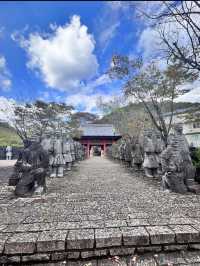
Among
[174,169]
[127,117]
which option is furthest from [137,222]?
[127,117]

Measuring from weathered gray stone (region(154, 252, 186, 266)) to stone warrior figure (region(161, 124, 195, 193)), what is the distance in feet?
9.15

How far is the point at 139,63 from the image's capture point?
10.0 m

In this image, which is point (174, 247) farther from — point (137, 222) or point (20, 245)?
point (20, 245)

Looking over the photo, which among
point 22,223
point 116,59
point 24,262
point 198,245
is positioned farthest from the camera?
point 116,59

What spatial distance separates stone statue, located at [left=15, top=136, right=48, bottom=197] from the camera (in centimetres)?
511

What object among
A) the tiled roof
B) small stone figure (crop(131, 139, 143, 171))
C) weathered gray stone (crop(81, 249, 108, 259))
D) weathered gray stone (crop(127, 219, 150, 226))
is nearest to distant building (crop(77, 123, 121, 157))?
the tiled roof

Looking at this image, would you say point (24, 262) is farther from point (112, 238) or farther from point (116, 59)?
point (116, 59)

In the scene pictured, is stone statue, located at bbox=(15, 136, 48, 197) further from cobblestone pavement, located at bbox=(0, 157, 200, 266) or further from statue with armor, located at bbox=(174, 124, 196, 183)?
statue with armor, located at bbox=(174, 124, 196, 183)

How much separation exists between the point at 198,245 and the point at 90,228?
4.89ft

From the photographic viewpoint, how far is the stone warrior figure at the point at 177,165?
5398 millimetres

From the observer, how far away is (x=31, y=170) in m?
5.16

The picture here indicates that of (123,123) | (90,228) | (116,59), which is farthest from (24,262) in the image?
(123,123)

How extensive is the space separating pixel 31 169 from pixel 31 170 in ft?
0.08

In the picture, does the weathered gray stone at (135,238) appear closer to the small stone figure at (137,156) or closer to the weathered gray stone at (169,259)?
the weathered gray stone at (169,259)
